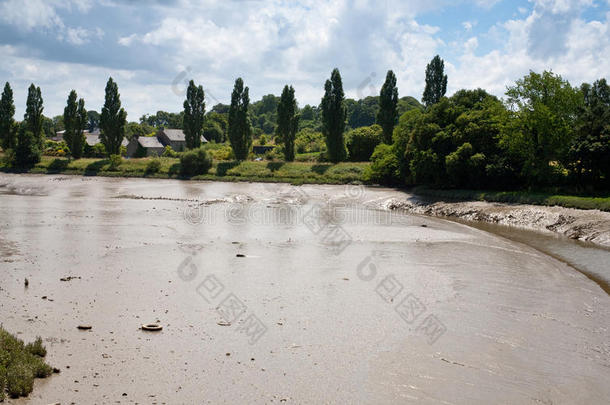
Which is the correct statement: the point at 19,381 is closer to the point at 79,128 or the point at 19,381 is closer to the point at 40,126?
the point at 79,128

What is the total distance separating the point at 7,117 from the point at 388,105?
2390 inches

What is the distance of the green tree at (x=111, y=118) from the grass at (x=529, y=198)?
50.5 meters

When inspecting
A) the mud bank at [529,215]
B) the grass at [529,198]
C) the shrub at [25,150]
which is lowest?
the mud bank at [529,215]

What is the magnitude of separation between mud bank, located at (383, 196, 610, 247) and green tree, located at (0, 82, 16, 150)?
65595mm

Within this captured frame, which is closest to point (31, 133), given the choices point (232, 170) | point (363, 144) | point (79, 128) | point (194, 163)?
point (79, 128)

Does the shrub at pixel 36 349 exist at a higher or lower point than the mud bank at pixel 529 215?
lower

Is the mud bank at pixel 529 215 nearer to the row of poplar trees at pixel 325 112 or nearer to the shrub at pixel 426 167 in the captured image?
the shrub at pixel 426 167

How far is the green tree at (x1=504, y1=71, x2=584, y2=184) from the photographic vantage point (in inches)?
1570

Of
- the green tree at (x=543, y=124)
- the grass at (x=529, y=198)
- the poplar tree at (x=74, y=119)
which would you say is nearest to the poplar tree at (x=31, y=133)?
the poplar tree at (x=74, y=119)

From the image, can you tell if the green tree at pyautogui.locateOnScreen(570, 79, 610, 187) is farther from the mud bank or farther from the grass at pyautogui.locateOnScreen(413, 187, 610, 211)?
the mud bank

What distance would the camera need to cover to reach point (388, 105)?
230ft

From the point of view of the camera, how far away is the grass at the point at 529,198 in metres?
33.0

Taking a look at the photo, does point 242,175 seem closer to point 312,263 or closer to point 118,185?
point 118,185

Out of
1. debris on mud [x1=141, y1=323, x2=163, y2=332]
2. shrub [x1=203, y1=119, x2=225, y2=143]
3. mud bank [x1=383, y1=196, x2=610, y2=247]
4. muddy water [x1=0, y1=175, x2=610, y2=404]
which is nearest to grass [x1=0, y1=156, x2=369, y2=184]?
mud bank [x1=383, y1=196, x2=610, y2=247]
